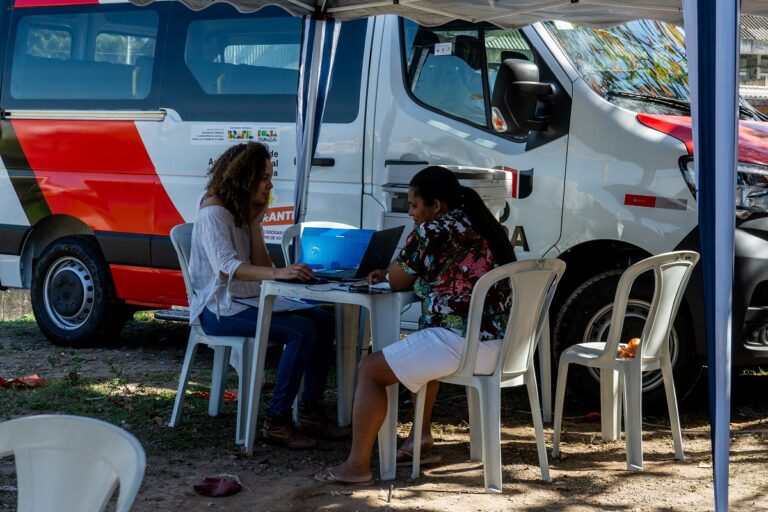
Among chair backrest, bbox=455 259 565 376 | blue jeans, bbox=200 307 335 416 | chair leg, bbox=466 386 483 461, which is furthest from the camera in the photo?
blue jeans, bbox=200 307 335 416

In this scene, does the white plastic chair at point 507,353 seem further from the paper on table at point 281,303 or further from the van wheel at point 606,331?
the van wheel at point 606,331

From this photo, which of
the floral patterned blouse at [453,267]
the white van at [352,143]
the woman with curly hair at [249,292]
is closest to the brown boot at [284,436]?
the woman with curly hair at [249,292]

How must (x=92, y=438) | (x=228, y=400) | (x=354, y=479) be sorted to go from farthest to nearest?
1. (x=228, y=400)
2. (x=354, y=479)
3. (x=92, y=438)

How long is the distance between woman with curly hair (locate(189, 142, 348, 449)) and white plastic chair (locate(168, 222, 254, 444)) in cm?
5

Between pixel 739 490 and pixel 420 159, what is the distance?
2.56m

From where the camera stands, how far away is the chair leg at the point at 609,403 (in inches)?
217

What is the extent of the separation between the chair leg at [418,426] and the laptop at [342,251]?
64 centimetres

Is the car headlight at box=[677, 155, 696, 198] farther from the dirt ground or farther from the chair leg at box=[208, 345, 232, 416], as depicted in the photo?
the chair leg at box=[208, 345, 232, 416]

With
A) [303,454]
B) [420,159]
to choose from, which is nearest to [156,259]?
[420,159]

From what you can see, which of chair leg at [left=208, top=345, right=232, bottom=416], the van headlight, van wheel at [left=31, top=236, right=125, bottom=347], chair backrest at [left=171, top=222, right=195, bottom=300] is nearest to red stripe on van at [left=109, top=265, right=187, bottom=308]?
van wheel at [left=31, top=236, right=125, bottom=347]

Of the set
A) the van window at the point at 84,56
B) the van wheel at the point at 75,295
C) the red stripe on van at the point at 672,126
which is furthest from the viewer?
the van wheel at the point at 75,295

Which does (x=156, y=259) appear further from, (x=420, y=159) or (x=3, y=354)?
(x=420, y=159)

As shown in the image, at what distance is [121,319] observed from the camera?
783 cm

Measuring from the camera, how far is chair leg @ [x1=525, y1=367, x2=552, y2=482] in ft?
15.6
